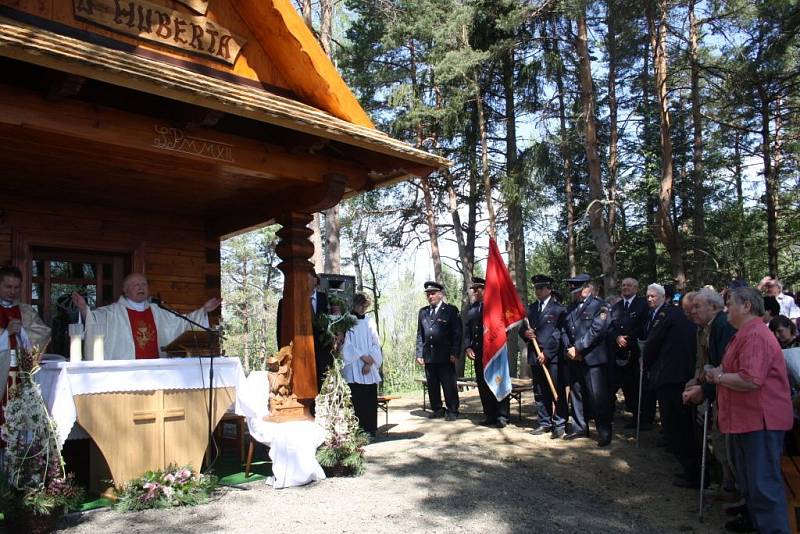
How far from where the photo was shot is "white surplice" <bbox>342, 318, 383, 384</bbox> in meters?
8.36

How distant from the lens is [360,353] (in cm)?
838

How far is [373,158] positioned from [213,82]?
185 cm

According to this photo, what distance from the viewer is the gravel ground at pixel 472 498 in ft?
16.3

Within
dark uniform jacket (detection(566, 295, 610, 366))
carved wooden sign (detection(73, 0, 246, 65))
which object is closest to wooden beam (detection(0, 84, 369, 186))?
carved wooden sign (detection(73, 0, 246, 65))

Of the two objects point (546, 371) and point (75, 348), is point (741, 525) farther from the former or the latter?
point (75, 348)

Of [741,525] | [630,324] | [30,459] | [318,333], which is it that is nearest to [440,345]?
[630,324]

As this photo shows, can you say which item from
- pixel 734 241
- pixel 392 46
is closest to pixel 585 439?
pixel 392 46

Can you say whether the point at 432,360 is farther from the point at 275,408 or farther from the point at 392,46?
the point at 392,46

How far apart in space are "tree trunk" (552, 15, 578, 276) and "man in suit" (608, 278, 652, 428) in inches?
316

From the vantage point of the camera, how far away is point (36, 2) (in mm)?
5258

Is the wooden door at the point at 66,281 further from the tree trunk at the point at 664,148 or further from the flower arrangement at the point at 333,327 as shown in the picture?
the tree trunk at the point at 664,148

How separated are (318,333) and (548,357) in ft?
10.7

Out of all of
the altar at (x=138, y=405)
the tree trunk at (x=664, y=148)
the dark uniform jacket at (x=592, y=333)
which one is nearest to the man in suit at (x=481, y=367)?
the dark uniform jacket at (x=592, y=333)

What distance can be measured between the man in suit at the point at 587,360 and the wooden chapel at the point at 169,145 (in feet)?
9.12
